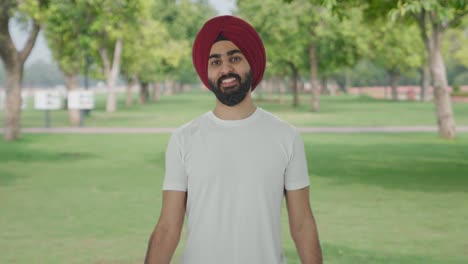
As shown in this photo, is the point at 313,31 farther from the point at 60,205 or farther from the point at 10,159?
the point at 60,205

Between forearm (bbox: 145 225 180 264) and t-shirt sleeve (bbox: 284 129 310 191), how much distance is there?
0.45 metres

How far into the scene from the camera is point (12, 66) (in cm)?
2534

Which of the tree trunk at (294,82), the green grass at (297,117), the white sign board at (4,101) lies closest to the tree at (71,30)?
the green grass at (297,117)

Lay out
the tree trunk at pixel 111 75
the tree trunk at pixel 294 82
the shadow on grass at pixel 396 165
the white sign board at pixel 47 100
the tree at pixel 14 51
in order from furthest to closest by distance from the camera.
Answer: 1. the tree trunk at pixel 294 82
2. the tree trunk at pixel 111 75
3. the white sign board at pixel 47 100
4. the tree at pixel 14 51
5. the shadow on grass at pixel 396 165

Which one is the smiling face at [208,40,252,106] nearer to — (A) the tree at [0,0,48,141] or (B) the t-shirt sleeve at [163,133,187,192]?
(B) the t-shirt sleeve at [163,133,187,192]

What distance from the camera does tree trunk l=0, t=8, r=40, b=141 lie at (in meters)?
24.6

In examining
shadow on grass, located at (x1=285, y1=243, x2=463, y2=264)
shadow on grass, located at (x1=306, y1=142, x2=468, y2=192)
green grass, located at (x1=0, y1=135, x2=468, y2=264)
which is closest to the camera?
shadow on grass, located at (x1=285, y1=243, x2=463, y2=264)

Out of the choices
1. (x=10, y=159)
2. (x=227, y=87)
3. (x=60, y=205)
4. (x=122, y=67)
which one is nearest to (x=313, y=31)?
(x=122, y=67)

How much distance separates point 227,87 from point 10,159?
17699 millimetres

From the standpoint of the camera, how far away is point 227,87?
9.54 ft

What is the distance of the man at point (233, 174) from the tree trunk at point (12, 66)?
896 inches

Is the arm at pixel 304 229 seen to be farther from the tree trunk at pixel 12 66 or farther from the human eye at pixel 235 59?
the tree trunk at pixel 12 66

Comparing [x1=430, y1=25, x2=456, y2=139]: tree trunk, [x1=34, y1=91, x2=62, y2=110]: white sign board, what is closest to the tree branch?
[x1=34, y1=91, x2=62, y2=110]: white sign board

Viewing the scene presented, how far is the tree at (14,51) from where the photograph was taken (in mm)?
24609
